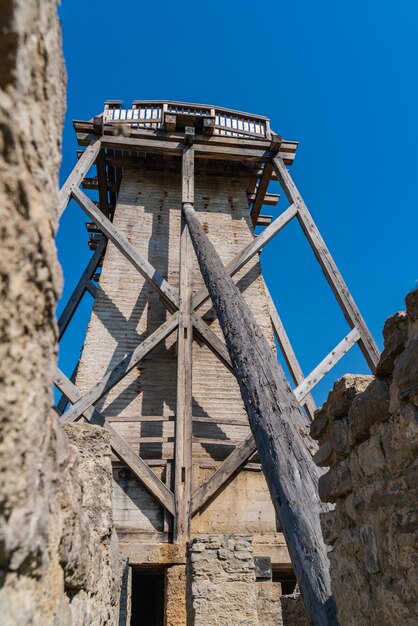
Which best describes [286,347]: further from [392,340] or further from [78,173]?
[392,340]

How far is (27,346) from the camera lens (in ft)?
3.22

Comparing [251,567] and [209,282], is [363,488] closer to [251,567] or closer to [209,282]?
A: [251,567]

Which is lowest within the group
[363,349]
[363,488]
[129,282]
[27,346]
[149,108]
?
[27,346]

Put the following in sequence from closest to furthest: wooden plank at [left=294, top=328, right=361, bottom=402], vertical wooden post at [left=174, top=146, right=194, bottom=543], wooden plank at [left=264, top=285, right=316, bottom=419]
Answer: vertical wooden post at [left=174, top=146, right=194, bottom=543], wooden plank at [left=294, top=328, right=361, bottom=402], wooden plank at [left=264, top=285, right=316, bottom=419]

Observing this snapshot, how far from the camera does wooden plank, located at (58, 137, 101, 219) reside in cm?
768

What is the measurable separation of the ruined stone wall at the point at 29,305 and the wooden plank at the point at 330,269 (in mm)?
6721

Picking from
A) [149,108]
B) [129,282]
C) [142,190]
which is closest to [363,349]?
[129,282]

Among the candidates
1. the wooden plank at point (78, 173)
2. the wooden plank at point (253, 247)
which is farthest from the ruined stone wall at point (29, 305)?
the wooden plank at point (78, 173)

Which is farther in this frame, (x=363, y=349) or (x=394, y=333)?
(x=363, y=349)

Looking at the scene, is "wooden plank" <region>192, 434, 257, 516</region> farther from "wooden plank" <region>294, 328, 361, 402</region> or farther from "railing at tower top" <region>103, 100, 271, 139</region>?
"railing at tower top" <region>103, 100, 271, 139</region>

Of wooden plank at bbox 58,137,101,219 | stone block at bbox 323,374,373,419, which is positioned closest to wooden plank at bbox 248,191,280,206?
wooden plank at bbox 58,137,101,219

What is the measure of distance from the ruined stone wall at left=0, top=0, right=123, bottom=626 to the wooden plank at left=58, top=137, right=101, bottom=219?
6.70 metres

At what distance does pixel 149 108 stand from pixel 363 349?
5.39 m

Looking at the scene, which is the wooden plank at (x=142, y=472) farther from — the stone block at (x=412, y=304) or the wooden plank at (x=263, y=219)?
the wooden plank at (x=263, y=219)
